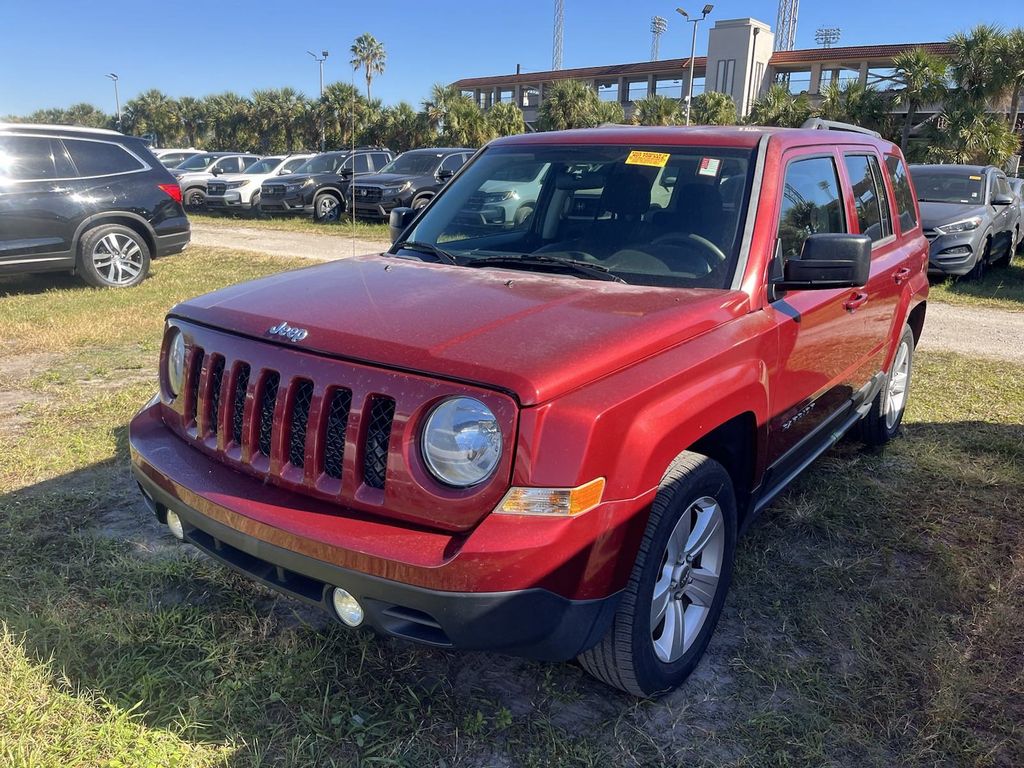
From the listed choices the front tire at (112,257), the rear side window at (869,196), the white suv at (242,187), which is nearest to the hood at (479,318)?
the rear side window at (869,196)

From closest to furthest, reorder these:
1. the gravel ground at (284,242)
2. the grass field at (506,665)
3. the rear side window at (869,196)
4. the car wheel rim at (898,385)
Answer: the grass field at (506,665) → the rear side window at (869,196) → the car wheel rim at (898,385) → the gravel ground at (284,242)

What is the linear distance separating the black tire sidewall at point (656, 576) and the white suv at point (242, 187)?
19670mm

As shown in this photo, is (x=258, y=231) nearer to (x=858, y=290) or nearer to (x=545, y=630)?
(x=858, y=290)

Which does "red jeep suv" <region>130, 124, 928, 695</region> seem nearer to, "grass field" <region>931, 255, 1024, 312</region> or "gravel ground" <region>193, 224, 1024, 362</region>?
"gravel ground" <region>193, 224, 1024, 362</region>

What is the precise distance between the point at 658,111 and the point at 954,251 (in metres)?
23.6

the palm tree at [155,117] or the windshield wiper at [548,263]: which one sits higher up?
the palm tree at [155,117]

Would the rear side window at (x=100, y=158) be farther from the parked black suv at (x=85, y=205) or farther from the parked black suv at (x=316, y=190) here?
the parked black suv at (x=316, y=190)

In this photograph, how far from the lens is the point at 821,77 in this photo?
4447 cm

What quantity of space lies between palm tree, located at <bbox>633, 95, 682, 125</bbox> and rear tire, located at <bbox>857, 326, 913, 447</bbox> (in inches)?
1109

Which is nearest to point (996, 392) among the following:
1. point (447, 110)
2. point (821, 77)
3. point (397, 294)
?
point (397, 294)

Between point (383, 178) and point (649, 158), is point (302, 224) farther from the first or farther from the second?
point (649, 158)

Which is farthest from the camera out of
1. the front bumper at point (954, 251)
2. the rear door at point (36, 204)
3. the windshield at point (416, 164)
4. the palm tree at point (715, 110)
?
the palm tree at point (715, 110)

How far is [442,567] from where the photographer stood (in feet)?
6.52

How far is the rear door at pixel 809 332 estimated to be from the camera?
3053mm
